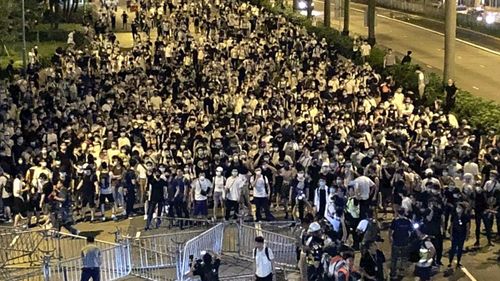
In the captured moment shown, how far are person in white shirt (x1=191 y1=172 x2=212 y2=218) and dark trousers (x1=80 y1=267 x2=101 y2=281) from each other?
15.8ft

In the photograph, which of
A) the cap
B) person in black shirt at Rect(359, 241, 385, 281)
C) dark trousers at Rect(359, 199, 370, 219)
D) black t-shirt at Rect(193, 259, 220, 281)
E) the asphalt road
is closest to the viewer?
black t-shirt at Rect(193, 259, 220, 281)

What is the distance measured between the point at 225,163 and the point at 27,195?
445 centimetres

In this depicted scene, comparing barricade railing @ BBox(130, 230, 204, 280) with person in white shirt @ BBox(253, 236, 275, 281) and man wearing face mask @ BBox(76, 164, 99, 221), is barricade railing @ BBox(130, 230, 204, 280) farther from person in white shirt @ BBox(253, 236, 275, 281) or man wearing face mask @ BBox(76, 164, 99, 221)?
man wearing face mask @ BBox(76, 164, 99, 221)

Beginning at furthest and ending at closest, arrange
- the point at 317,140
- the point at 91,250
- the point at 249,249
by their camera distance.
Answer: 1. the point at 317,140
2. the point at 249,249
3. the point at 91,250

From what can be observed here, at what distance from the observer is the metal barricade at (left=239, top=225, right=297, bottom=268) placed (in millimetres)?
17703

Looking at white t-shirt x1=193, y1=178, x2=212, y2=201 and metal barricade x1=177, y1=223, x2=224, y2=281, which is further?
A: white t-shirt x1=193, y1=178, x2=212, y2=201

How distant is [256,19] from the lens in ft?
149

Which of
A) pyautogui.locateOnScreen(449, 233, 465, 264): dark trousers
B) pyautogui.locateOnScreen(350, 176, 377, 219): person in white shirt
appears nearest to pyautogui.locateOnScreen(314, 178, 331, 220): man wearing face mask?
pyautogui.locateOnScreen(350, 176, 377, 219): person in white shirt

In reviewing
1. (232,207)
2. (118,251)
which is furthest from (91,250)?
(232,207)

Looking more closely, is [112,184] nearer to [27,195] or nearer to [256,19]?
[27,195]

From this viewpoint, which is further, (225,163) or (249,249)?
(225,163)

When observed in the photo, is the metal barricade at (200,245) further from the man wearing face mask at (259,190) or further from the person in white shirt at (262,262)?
the man wearing face mask at (259,190)

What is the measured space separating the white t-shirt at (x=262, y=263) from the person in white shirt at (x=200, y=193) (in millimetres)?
5213

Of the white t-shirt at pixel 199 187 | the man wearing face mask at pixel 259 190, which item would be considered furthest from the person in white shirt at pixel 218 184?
the man wearing face mask at pixel 259 190
